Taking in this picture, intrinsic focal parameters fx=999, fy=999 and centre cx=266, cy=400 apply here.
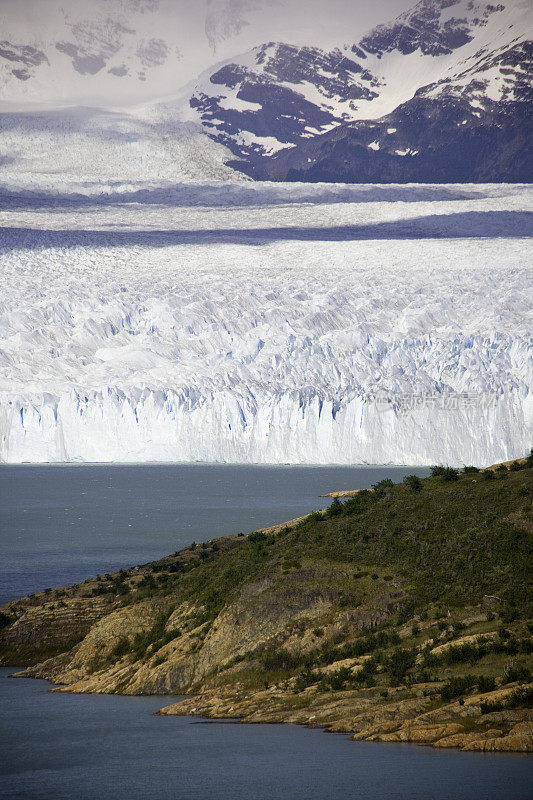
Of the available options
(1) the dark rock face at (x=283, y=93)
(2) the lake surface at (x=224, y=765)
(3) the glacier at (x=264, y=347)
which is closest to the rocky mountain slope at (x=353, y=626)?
(2) the lake surface at (x=224, y=765)

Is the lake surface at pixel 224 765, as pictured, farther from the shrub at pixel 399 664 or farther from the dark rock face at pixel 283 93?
the dark rock face at pixel 283 93

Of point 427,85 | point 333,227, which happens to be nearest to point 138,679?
point 333,227

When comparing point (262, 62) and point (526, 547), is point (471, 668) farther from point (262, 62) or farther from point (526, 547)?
point (262, 62)

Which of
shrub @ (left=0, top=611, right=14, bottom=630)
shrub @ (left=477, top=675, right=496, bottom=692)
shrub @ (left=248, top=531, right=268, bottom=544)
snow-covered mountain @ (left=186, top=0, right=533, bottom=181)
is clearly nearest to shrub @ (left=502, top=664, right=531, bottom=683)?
shrub @ (left=477, top=675, right=496, bottom=692)

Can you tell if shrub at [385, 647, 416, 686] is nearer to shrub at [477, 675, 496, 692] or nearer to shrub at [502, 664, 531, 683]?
shrub at [477, 675, 496, 692]

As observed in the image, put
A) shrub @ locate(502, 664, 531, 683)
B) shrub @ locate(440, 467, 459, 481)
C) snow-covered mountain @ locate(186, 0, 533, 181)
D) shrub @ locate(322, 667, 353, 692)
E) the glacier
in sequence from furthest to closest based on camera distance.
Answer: snow-covered mountain @ locate(186, 0, 533, 181)
the glacier
shrub @ locate(440, 467, 459, 481)
shrub @ locate(322, 667, 353, 692)
shrub @ locate(502, 664, 531, 683)
